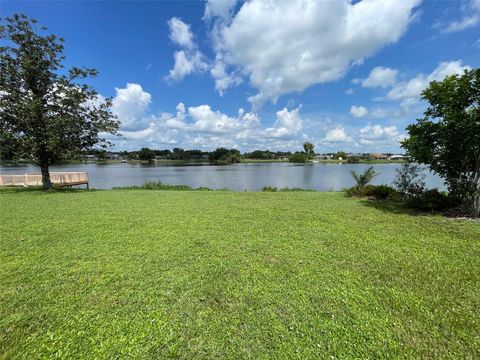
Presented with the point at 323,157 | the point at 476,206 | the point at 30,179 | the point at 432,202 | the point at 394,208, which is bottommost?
the point at 30,179

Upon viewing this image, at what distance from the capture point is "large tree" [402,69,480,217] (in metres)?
6.20

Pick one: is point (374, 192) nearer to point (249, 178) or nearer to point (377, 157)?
point (249, 178)

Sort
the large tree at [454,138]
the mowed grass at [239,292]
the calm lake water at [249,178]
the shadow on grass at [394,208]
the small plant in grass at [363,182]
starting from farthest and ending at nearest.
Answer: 1. the calm lake water at [249,178]
2. the small plant in grass at [363,182]
3. the shadow on grass at [394,208]
4. the large tree at [454,138]
5. the mowed grass at [239,292]

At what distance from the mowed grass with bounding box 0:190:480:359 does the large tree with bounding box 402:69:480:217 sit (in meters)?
2.03

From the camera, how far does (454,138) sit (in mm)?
6395

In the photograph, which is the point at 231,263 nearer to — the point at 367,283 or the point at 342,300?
the point at 342,300

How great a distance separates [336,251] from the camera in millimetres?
4270

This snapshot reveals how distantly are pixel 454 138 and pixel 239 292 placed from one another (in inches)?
273

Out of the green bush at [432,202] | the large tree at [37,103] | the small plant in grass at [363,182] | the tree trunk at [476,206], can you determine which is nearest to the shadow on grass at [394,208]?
the green bush at [432,202]

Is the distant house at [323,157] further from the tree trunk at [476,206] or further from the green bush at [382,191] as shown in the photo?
the tree trunk at [476,206]

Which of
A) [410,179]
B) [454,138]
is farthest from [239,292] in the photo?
[410,179]

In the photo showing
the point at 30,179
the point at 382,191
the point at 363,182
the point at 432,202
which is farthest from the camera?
the point at 30,179

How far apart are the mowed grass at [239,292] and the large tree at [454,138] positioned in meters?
2.03

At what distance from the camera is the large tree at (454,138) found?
20.4 ft
